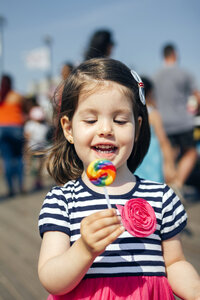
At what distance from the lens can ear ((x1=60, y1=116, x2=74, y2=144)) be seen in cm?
135

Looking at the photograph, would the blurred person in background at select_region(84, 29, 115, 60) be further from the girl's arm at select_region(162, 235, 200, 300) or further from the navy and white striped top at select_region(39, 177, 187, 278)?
the girl's arm at select_region(162, 235, 200, 300)

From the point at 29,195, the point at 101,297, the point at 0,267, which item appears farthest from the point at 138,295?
the point at 29,195

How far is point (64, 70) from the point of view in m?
3.27

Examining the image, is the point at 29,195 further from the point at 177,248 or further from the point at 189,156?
the point at 177,248

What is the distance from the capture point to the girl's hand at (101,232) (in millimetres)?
994

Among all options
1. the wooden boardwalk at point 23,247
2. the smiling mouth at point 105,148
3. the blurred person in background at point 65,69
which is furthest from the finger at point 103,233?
the blurred person in background at point 65,69

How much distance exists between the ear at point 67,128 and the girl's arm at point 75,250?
1.18ft

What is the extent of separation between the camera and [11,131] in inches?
207

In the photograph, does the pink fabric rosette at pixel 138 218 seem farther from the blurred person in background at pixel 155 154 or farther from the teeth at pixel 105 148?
the blurred person in background at pixel 155 154

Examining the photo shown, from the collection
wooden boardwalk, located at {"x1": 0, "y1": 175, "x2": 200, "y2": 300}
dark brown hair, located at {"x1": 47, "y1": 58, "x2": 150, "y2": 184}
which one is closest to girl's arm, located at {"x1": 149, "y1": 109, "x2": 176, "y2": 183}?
wooden boardwalk, located at {"x1": 0, "y1": 175, "x2": 200, "y2": 300}

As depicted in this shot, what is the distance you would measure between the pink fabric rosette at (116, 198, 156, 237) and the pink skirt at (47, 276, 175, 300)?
0.57 feet

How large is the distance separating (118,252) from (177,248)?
8.8 inches

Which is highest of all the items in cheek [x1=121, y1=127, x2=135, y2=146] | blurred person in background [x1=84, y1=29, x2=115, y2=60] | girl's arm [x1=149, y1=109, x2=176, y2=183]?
blurred person in background [x1=84, y1=29, x2=115, y2=60]

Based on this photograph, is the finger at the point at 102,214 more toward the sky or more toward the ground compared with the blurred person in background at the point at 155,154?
more toward the sky
